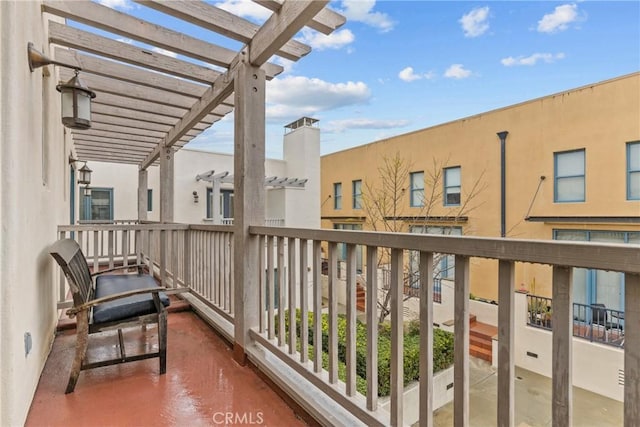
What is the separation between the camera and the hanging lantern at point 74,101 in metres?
2.26

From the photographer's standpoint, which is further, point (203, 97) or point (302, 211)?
point (302, 211)

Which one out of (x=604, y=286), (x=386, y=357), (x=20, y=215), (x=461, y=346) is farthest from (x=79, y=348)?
(x=604, y=286)

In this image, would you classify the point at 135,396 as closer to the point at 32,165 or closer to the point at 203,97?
the point at 32,165

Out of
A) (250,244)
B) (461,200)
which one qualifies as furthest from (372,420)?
(461,200)

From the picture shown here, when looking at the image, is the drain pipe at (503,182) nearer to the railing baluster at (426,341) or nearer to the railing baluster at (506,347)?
the railing baluster at (426,341)

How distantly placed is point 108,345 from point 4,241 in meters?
1.76

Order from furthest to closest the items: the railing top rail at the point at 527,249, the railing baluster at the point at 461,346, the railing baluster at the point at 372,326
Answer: the railing baluster at the point at 372,326 → the railing baluster at the point at 461,346 → the railing top rail at the point at 527,249

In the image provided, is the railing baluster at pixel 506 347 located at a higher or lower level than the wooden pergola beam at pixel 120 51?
lower

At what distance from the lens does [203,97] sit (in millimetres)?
3410

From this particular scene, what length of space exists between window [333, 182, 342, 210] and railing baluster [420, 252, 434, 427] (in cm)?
1274

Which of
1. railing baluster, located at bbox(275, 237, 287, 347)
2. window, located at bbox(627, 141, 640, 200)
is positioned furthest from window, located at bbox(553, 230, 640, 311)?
railing baluster, located at bbox(275, 237, 287, 347)

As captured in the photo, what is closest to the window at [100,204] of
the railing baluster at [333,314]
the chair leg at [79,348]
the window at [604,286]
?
the chair leg at [79,348]

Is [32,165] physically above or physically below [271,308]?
above

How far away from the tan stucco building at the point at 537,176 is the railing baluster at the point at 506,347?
660 cm
